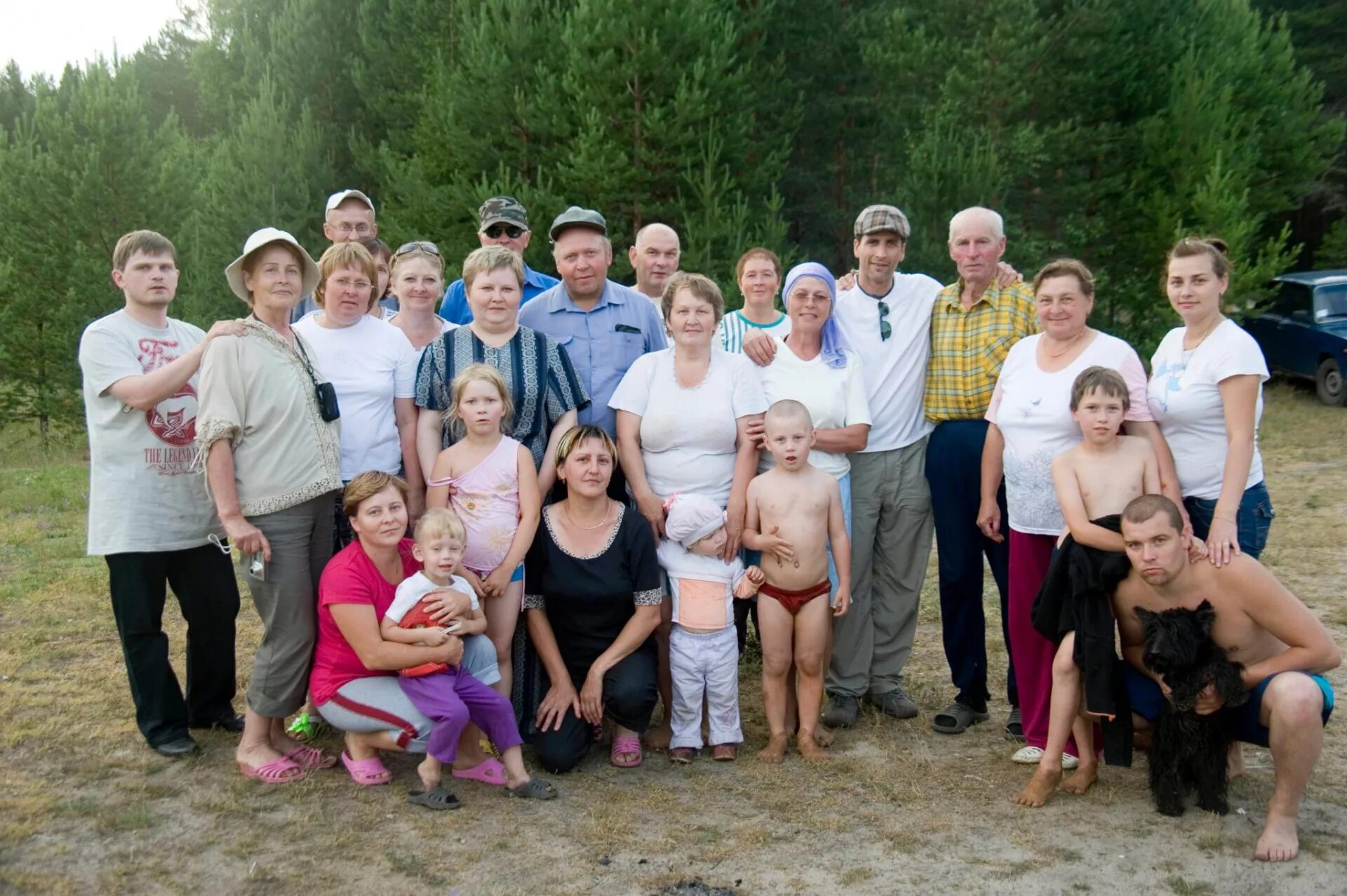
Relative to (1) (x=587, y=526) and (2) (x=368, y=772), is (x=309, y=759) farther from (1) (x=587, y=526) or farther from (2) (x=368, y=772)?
(1) (x=587, y=526)

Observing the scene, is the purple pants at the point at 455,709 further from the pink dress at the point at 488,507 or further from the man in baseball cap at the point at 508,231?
the man in baseball cap at the point at 508,231

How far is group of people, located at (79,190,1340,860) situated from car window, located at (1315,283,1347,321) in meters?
13.3

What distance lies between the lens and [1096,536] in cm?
384

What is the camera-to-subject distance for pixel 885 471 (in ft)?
15.7

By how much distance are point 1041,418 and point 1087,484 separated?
13.4 inches

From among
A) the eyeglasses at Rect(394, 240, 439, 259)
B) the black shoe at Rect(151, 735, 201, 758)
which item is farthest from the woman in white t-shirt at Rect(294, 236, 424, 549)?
the black shoe at Rect(151, 735, 201, 758)

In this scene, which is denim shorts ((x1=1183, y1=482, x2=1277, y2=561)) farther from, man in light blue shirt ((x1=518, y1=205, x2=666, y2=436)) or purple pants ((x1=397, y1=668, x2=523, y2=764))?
purple pants ((x1=397, y1=668, x2=523, y2=764))

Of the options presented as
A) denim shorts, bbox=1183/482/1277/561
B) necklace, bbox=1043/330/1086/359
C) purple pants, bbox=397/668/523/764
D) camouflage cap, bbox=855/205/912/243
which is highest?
camouflage cap, bbox=855/205/912/243


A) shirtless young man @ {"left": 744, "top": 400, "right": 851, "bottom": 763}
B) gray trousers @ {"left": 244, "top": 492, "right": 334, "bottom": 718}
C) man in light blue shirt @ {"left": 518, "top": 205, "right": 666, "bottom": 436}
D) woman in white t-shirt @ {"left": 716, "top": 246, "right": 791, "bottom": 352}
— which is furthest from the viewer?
woman in white t-shirt @ {"left": 716, "top": 246, "right": 791, "bottom": 352}

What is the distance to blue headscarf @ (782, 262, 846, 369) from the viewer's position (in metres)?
4.59

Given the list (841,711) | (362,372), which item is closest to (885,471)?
(841,711)

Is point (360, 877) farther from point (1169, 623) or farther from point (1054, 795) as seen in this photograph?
point (1169, 623)

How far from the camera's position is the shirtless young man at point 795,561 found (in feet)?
14.4

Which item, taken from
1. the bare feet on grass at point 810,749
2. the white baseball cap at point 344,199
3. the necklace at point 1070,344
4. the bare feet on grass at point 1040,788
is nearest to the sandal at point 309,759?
the bare feet on grass at point 810,749
